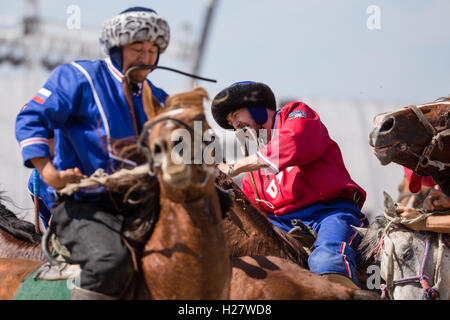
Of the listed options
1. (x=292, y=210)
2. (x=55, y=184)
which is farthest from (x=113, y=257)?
(x=292, y=210)

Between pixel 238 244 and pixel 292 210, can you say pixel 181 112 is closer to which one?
pixel 238 244

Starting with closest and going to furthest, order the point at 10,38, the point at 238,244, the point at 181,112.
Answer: the point at 181,112 < the point at 238,244 < the point at 10,38

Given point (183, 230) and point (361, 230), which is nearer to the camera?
point (183, 230)

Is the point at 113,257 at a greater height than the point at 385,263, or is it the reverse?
the point at 113,257

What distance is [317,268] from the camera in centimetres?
422

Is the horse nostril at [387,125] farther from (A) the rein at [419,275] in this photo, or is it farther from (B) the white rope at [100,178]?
(B) the white rope at [100,178]

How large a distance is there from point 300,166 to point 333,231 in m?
0.65

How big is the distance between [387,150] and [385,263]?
84 centimetres

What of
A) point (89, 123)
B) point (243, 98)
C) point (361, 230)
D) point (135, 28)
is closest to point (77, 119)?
point (89, 123)

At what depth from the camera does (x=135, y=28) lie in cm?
335

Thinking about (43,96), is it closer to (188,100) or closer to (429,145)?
(188,100)

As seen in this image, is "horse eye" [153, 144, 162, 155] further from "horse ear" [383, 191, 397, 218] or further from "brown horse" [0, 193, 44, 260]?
"brown horse" [0, 193, 44, 260]

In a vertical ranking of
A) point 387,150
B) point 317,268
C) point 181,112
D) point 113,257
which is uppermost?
point 181,112
